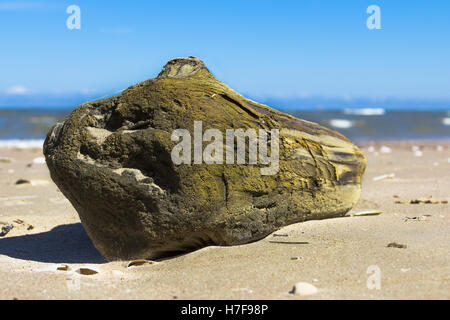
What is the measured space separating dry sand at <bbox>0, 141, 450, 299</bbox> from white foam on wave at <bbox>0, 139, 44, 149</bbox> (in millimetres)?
12454

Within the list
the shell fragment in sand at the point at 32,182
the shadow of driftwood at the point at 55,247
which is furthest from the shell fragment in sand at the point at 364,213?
the shell fragment in sand at the point at 32,182

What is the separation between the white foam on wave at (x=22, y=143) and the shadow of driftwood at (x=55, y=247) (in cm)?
1257

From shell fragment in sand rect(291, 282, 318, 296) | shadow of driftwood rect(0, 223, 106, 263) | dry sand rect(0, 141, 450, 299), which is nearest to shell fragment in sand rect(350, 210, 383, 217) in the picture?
dry sand rect(0, 141, 450, 299)

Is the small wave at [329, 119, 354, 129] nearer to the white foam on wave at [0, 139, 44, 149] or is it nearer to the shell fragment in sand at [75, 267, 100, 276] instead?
the white foam on wave at [0, 139, 44, 149]

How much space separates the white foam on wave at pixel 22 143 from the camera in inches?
677

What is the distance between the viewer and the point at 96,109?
13.3ft

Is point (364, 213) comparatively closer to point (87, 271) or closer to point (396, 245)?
point (396, 245)

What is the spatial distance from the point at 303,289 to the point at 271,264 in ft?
1.96

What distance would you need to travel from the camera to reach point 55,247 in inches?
185

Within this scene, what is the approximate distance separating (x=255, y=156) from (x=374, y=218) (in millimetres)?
1509

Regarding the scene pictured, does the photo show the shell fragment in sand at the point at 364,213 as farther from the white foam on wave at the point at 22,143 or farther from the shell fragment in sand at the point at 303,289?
the white foam on wave at the point at 22,143

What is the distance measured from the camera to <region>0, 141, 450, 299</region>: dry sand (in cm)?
304
